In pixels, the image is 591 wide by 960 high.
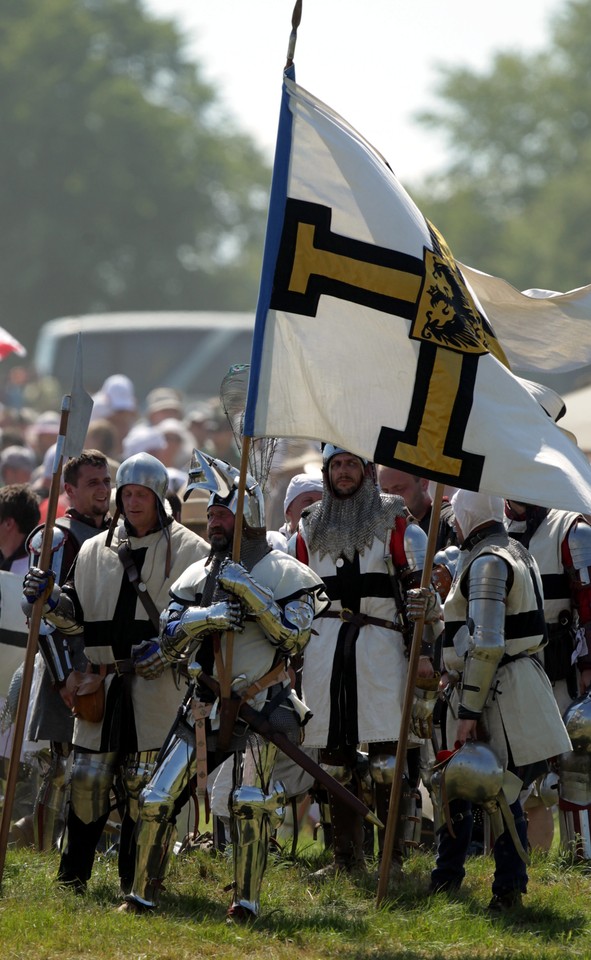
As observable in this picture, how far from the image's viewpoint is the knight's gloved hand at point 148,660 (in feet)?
22.0

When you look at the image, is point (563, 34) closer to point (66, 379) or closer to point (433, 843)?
point (66, 379)

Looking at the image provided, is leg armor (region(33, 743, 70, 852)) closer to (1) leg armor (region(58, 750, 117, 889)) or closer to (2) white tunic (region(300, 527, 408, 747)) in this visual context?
(1) leg armor (region(58, 750, 117, 889))

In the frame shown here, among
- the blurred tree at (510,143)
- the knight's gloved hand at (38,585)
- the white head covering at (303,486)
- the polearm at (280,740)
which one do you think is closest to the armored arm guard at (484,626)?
the polearm at (280,740)

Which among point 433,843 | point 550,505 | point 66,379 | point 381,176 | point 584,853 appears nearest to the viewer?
point 550,505

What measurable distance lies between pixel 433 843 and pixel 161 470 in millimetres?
2556

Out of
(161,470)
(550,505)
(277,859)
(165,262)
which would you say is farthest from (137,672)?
(165,262)

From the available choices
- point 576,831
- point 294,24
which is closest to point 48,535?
point 294,24

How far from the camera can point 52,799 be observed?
7.59m

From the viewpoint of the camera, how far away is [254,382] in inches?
249

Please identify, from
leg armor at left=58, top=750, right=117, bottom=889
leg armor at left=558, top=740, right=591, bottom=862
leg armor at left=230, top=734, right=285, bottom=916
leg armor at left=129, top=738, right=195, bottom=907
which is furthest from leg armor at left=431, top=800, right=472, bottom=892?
leg armor at left=58, top=750, right=117, bottom=889

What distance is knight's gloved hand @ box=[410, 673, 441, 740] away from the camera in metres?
7.05

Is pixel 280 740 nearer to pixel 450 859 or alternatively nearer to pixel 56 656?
pixel 450 859

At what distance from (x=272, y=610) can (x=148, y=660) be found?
0.82 meters

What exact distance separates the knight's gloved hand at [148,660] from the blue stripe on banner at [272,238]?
1.13 metres
